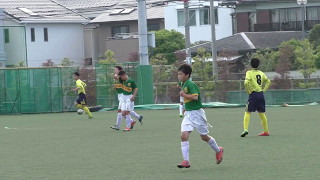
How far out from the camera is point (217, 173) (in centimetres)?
1049

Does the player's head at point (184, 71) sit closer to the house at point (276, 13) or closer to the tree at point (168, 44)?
the tree at point (168, 44)

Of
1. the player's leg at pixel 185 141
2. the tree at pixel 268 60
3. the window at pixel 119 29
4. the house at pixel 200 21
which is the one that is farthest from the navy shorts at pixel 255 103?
the house at pixel 200 21

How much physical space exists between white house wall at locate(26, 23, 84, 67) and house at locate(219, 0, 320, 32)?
39.8 feet

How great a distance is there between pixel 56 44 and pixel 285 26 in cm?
1829

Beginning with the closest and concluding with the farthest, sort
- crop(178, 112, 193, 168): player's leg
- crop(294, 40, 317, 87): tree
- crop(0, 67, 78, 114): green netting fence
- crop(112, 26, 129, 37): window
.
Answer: crop(178, 112, 193, 168): player's leg, crop(0, 67, 78, 114): green netting fence, crop(294, 40, 317, 87): tree, crop(112, 26, 129, 37): window

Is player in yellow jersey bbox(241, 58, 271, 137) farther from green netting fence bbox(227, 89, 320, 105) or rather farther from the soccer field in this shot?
green netting fence bbox(227, 89, 320, 105)

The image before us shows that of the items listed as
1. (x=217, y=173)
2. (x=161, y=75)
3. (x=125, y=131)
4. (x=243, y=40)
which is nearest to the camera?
(x=217, y=173)

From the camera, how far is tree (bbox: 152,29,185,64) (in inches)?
2291

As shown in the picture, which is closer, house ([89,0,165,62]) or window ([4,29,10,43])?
window ([4,29,10,43])

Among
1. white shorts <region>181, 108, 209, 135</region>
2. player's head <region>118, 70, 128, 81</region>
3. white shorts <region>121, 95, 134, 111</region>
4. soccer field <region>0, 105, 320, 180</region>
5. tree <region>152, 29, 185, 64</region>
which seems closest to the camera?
soccer field <region>0, 105, 320, 180</region>

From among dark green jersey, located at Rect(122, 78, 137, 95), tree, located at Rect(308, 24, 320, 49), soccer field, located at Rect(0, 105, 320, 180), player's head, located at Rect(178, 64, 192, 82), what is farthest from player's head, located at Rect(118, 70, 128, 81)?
tree, located at Rect(308, 24, 320, 49)

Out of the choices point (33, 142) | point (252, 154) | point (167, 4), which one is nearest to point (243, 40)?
point (167, 4)

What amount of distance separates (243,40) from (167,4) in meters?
12.1

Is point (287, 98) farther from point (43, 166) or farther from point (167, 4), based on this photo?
point (167, 4)
